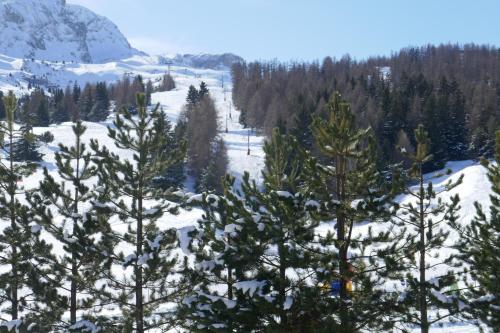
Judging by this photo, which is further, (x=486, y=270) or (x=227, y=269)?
(x=486, y=270)

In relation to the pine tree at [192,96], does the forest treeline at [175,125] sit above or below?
below

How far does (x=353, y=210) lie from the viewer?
36.4 ft

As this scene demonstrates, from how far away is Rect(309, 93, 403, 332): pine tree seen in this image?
36.1 ft

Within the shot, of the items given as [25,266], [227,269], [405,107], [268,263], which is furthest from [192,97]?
[268,263]

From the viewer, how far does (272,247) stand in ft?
39.3

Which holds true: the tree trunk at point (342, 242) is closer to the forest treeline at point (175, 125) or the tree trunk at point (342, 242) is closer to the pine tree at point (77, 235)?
the pine tree at point (77, 235)

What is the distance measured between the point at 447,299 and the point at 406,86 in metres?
81.9

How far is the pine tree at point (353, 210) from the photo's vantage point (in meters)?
11.0

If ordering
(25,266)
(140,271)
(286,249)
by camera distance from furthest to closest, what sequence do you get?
(25,266)
(140,271)
(286,249)

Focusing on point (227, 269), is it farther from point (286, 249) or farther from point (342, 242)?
point (342, 242)

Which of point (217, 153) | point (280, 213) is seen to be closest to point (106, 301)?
point (280, 213)

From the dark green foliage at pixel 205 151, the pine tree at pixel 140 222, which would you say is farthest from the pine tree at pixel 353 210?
the dark green foliage at pixel 205 151

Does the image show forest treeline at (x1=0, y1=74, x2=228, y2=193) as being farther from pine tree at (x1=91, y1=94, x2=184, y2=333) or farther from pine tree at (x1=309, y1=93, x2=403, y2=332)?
pine tree at (x1=309, y1=93, x2=403, y2=332)

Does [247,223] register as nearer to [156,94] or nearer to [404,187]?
[404,187]
